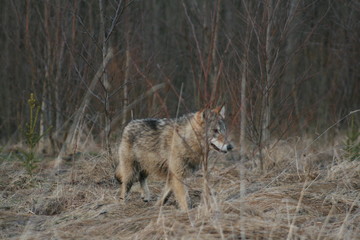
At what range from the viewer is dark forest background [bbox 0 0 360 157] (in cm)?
691

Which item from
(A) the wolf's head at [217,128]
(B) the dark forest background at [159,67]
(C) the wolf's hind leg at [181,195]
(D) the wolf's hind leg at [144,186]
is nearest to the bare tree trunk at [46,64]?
(B) the dark forest background at [159,67]

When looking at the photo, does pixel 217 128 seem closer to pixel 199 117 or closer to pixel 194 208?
pixel 199 117

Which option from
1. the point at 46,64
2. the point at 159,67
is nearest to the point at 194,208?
the point at 159,67

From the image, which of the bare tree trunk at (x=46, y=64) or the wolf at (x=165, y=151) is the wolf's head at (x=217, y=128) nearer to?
the wolf at (x=165, y=151)

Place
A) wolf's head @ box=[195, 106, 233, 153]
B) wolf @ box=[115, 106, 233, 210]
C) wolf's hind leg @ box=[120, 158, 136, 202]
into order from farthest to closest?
wolf's hind leg @ box=[120, 158, 136, 202]
wolf @ box=[115, 106, 233, 210]
wolf's head @ box=[195, 106, 233, 153]

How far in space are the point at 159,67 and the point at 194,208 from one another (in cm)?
154

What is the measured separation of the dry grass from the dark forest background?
72 centimetres

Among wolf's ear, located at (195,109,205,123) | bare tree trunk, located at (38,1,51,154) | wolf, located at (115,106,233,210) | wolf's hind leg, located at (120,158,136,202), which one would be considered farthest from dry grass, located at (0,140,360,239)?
bare tree trunk, located at (38,1,51,154)

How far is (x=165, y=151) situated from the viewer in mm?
6434

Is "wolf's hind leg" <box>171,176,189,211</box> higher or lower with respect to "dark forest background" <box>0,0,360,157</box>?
lower

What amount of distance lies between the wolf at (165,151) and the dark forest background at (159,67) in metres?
0.36

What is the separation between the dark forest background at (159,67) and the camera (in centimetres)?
691

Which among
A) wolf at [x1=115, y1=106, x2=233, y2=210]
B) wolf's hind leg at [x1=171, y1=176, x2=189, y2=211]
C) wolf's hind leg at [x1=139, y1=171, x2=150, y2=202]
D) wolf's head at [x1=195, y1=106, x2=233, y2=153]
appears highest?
wolf's head at [x1=195, y1=106, x2=233, y2=153]

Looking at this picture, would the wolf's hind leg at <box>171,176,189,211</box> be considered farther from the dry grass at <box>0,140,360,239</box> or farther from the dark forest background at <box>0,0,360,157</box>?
the dark forest background at <box>0,0,360,157</box>
